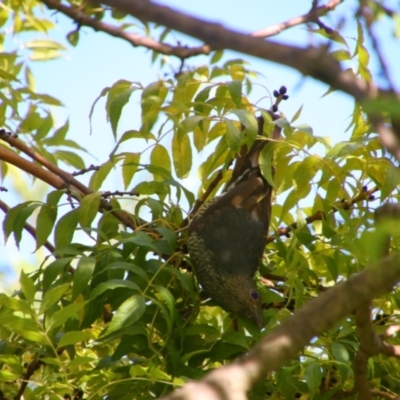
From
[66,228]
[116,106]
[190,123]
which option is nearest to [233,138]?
[190,123]

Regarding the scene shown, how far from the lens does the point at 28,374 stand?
329 cm

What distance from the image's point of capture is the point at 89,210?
3465 millimetres

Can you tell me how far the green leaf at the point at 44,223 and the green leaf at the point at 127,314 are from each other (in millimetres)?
858

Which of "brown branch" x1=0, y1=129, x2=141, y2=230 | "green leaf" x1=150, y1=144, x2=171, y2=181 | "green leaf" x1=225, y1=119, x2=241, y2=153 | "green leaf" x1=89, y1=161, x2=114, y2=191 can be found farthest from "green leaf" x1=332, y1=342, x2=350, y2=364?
"green leaf" x1=89, y1=161, x2=114, y2=191

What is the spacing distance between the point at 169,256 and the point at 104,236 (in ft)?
1.65

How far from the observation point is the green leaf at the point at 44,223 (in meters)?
3.54

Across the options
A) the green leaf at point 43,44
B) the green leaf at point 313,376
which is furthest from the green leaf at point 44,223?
the green leaf at point 43,44

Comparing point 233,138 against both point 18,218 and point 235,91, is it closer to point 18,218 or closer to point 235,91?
point 235,91

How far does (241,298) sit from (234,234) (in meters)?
1.16

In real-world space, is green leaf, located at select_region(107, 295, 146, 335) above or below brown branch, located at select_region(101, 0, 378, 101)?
below

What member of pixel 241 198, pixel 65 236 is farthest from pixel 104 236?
pixel 241 198

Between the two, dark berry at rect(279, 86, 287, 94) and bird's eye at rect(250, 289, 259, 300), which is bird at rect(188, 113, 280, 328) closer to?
bird's eye at rect(250, 289, 259, 300)

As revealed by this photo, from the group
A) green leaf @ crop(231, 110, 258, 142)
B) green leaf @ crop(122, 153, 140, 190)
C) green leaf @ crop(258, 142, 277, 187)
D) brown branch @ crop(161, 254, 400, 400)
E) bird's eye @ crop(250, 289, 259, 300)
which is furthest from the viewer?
green leaf @ crop(122, 153, 140, 190)

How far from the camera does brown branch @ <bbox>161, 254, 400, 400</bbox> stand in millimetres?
1509
